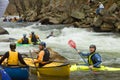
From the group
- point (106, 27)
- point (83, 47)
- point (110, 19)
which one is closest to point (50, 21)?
point (106, 27)

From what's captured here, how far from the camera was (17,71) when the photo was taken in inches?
434

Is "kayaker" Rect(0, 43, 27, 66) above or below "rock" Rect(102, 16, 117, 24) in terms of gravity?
below

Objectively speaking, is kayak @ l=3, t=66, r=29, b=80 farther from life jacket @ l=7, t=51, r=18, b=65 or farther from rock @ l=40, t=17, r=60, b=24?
rock @ l=40, t=17, r=60, b=24

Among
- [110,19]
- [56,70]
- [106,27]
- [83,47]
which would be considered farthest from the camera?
[106,27]

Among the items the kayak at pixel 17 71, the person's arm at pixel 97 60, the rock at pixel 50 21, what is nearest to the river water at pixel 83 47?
the person's arm at pixel 97 60

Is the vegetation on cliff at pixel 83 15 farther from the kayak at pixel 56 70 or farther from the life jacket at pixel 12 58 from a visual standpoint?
the life jacket at pixel 12 58

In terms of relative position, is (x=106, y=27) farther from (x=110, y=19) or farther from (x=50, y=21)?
(x=50, y=21)

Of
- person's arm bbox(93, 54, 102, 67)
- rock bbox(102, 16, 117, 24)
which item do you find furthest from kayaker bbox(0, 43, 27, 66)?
rock bbox(102, 16, 117, 24)

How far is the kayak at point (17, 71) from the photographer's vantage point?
11.0 m

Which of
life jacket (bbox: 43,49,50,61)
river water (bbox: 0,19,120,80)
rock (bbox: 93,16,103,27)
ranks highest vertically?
rock (bbox: 93,16,103,27)

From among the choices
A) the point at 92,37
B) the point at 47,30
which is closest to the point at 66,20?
the point at 47,30

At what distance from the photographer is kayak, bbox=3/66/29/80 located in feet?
36.0

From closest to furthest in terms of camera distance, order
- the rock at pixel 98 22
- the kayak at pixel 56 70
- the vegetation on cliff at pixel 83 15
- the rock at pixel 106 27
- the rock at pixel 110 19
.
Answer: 1. the kayak at pixel 56 70
2. the rock at pixel 110 19
3. the rock at pixel 106 27
4. the vegetation on cliff at pixel 83 15
5. the rock at pixel 98 22

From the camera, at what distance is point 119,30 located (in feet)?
92.4
